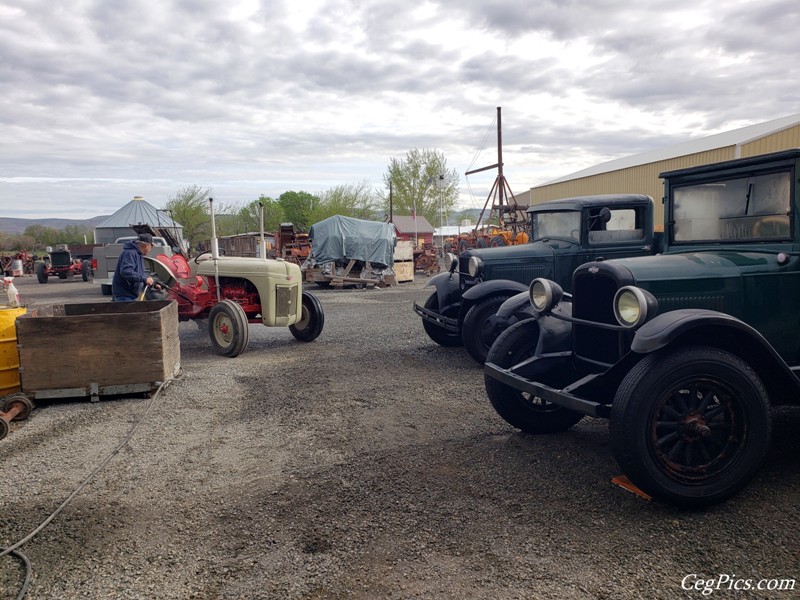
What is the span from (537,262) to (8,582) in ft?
19.9

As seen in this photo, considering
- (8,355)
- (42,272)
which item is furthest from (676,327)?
(42,272)

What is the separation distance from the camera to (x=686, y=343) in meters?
3.21

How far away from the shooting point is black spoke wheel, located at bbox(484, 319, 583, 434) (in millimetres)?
4176

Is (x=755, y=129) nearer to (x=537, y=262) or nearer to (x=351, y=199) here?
(x=537, y=262)

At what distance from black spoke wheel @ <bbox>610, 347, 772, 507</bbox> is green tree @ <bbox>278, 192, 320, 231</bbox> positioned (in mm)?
56253

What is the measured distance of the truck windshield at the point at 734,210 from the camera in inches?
153

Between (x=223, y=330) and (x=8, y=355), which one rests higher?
(x=8, y=355)

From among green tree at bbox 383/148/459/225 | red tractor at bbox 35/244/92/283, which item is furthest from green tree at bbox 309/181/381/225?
red tractor at bbox 35/244/92/283

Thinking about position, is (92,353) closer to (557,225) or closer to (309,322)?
(309,322)

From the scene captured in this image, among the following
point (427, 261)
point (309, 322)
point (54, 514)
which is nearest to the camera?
point (54, 514)

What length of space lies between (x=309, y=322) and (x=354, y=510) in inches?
219

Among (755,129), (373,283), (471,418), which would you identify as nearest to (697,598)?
(471,418)

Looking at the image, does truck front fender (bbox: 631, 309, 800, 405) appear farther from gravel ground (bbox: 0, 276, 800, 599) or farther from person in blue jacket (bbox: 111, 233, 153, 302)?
person in blue jacket (bbox: 111, 233, 153, 302)

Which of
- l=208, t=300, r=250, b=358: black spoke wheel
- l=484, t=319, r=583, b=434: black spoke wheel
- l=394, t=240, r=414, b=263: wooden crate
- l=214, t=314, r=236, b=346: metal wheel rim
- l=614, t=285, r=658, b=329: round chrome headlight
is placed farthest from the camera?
l=394, t=240, r=414, b=263: wooden crate
